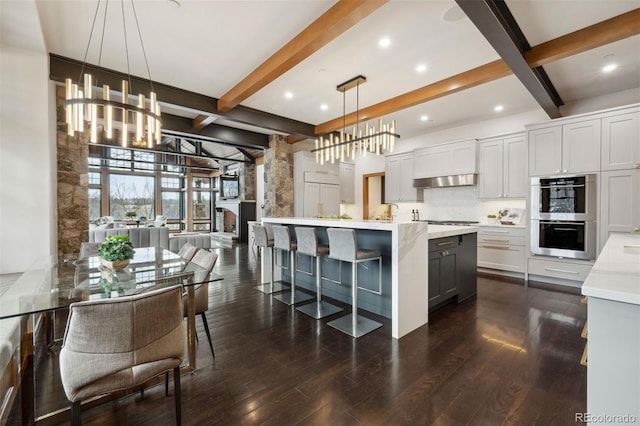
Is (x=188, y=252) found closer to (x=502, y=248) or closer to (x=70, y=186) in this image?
(x=70, y=186)

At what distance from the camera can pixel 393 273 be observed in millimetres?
2729

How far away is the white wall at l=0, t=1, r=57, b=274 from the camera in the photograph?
119 inches

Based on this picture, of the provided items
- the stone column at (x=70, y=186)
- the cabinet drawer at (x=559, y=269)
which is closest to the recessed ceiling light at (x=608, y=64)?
the cabinet drawer at (x=559, y=269)

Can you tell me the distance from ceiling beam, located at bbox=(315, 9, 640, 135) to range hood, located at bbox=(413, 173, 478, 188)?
6.83 feet

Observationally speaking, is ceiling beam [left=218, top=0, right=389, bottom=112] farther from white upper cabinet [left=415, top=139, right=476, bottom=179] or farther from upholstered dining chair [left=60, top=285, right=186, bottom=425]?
white upper cabinet [left=415, top=139, right=476, bottom=179]

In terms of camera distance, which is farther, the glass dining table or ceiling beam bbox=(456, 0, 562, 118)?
ceiling beam bbox=(456, 0, 562, 118)

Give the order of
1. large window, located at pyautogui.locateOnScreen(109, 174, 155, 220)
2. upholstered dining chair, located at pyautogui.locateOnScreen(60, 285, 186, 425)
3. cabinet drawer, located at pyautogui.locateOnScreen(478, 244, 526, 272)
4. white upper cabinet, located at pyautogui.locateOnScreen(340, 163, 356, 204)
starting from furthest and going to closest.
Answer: large window, located at pyautogui.locateOnScreen(109, 174, 155, 220), white upper cabinet, located at pyautogui.locateOnScreen(340, 163, 356, 204), cabinet drawer, located at pyautogui.locateOnScreen(478, 244, 526, 272), upholstered dining chair, located at pyautogui.locateOnScreen(60, 285, 186, 425)

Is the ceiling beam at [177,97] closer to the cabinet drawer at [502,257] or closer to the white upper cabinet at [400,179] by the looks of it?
the white upper cabinet at [400,179]

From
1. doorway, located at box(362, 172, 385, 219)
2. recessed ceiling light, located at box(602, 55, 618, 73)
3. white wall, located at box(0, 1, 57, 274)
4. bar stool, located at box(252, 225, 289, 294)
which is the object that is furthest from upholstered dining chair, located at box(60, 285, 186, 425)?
doorway, located at box(362, 172, 385, 219)

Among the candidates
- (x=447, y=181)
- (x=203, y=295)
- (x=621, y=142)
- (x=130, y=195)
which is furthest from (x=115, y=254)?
(x=130, y=195)

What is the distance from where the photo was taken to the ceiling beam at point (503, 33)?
7.24ft

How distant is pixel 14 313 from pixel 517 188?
630 centimetres

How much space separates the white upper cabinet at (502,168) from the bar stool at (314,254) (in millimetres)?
3870

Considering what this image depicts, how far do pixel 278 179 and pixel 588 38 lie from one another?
18.1 ft
